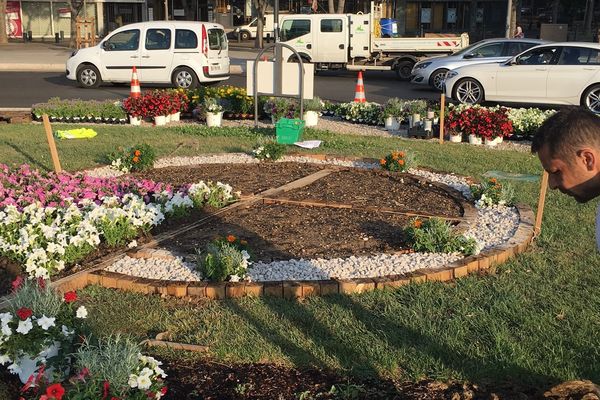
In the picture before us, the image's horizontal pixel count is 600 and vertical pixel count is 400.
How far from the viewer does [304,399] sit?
3.89 meters

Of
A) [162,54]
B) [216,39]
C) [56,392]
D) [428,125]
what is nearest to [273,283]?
[56,392]

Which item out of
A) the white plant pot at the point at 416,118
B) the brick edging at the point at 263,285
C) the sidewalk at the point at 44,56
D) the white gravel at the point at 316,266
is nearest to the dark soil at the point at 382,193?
the white gravel at the point at 316,266

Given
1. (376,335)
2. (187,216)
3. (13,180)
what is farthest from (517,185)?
(13,180)

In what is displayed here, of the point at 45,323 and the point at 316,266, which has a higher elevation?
the point at 45,323

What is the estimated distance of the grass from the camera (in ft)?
14.2

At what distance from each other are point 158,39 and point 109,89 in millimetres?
1940

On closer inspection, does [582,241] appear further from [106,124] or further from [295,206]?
[106,124]

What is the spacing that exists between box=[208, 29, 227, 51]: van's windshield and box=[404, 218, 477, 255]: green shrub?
15.8 m

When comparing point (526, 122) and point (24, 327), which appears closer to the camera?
point (24, 327)

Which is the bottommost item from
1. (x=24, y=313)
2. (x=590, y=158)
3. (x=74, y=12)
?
(x=24, y=313)

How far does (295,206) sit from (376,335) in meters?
3.26

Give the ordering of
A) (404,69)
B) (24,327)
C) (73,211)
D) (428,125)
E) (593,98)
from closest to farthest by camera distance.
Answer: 1. (24,327)
2. (73,211)
3. (428,125)
4. (593,98)
5. (404,69)

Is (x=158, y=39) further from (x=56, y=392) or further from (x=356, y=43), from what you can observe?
(x=56, y=392)

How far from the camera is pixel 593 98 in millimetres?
15547
